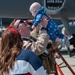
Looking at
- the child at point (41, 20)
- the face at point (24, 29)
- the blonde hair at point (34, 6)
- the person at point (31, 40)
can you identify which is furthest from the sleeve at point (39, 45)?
the blonde hair at point (34, 6)

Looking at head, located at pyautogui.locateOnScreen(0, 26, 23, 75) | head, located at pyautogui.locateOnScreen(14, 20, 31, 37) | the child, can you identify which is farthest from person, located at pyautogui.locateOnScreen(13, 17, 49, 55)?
head, located at pyautogui.locateOnScreen(0, 26, 23, 75)

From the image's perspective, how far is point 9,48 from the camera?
9.29ft

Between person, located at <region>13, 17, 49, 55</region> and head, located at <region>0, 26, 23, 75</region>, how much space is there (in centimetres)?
86

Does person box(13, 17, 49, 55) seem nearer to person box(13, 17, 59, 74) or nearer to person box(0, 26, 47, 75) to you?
person box(13, 17, 59, 74)

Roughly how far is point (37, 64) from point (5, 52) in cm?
27

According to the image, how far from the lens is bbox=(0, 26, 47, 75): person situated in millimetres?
2797

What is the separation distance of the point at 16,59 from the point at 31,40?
1.13m

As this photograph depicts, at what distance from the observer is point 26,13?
1425cm

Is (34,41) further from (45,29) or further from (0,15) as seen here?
(0,15)

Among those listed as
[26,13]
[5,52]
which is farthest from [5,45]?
[26,13]

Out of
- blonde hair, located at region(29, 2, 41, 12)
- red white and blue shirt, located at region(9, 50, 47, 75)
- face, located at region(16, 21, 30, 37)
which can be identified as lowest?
red white and blue shirt, located at region(9, 50, 47, 75)

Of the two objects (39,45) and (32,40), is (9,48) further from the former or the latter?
(32,40)

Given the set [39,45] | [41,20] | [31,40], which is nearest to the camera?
[39,45]

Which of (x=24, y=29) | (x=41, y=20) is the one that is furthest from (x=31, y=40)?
(x=41, y=20)
